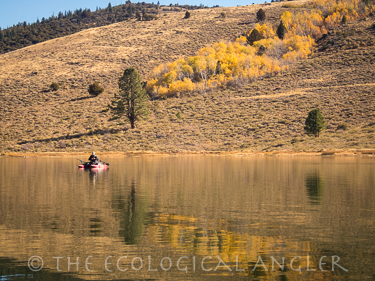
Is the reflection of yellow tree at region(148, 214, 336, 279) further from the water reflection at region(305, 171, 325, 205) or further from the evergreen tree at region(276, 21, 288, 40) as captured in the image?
the evergreen tree at region(276, 21, 288, 40)

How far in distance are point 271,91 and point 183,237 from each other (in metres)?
74.3

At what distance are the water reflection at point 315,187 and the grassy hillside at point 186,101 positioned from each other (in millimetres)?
32359

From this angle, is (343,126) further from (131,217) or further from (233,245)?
(233,245)

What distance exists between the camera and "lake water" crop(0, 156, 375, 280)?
9.18 meters

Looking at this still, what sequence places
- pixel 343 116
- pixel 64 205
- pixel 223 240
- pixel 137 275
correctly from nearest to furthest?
1. pixel 137 275
2. pixel 223 240
3. pixel 64 205
4. pixel 343 116

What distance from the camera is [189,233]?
40.4 feet

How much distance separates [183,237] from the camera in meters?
11.9

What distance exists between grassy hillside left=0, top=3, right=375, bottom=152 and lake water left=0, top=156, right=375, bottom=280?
41691 millimetres

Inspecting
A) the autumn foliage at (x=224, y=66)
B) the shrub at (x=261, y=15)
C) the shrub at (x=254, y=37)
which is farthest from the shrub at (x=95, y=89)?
the shrub at (x=261, y=15)

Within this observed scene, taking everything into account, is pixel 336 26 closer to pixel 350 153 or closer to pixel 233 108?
pixel 233 108

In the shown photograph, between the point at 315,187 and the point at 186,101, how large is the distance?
202 feet

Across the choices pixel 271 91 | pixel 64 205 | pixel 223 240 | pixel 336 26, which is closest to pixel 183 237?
pixel 223 240

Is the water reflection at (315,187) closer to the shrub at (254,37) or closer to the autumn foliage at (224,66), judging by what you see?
the autumn foliage at (224,66)

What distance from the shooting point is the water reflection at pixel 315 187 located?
18359 millimetres
